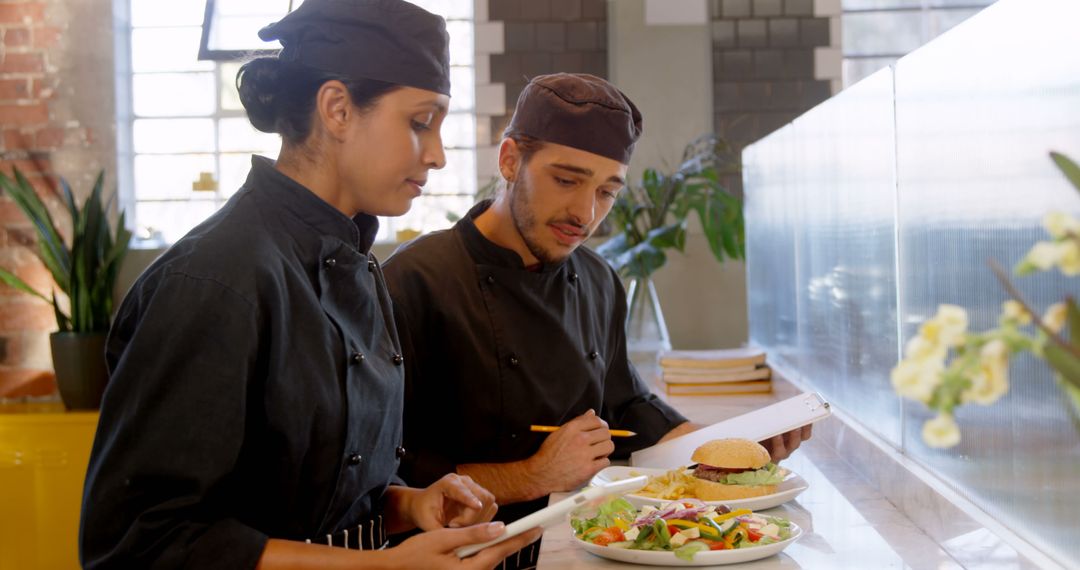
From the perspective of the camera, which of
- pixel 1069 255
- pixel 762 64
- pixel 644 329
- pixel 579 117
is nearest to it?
pixel 1069 255

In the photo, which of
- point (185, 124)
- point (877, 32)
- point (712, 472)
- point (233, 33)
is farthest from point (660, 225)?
point (712, 472)

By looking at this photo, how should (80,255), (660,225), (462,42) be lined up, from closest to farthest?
1. (660,225)
2. (80,255)
3. (462,42)

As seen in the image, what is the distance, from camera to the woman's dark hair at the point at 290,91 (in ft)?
5.00

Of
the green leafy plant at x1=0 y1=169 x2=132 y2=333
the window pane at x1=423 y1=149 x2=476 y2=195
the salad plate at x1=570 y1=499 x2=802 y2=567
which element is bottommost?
the salad plate at x1=570 y1=499 x2=802 y2=567

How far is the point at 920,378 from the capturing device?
51 cm

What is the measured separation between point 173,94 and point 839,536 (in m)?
4.80

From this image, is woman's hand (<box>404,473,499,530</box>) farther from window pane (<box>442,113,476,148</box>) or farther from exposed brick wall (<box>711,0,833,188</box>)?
window pane (<box>442,113,476,148</box>)

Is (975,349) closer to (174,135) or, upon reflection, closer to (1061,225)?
(1061,225)

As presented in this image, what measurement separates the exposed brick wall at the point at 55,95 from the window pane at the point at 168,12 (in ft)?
0.63

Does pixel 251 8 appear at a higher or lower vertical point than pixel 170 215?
higher

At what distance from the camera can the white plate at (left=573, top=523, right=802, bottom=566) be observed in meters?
1.48

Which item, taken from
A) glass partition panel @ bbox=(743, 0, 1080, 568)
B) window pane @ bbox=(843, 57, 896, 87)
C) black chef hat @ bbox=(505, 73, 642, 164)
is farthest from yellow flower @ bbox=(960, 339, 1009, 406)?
window pane @ bbox=(843, 57, 896, 87)

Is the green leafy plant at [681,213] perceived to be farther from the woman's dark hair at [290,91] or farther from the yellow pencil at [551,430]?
the woman's dark hair at [290,91]

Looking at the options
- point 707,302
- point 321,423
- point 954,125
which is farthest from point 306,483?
point 707,302
